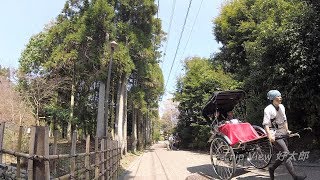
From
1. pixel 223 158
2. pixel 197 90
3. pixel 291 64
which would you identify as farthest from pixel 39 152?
pixel 197 90

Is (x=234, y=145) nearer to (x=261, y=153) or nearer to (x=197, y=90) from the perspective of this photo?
(x=261, y=153)

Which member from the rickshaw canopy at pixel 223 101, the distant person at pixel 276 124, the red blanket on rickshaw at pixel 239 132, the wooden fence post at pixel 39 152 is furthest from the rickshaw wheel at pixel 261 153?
the wooden fence post at pixel 39 152

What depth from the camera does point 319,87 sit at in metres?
10.8

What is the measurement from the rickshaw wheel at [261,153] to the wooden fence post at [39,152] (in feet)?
18.8

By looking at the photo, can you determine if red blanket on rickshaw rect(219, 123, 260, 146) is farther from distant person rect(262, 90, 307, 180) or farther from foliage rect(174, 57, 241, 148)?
foliage rect(174, 57, 241, 148)

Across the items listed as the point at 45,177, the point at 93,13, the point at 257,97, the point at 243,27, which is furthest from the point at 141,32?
the point at 45,177

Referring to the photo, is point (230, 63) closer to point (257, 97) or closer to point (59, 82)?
point (257, 97)

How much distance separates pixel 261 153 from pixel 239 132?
0.94 metres

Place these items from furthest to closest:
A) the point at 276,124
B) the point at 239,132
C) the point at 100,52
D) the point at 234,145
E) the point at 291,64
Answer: the point at 100,52 → the point at 291,64 → the point at 239,132 → the point at 234,145 → the point at 276,124

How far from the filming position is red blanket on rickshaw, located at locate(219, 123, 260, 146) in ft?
27.2

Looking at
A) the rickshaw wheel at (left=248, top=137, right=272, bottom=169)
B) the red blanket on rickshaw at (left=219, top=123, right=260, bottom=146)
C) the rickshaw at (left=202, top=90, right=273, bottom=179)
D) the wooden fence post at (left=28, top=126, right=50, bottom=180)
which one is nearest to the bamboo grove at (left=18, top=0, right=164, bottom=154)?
the rickshaw at (left=202, top=90, right=273, bottom=179)

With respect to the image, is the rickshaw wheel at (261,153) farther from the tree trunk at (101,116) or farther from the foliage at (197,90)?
the foliage at (197,90)

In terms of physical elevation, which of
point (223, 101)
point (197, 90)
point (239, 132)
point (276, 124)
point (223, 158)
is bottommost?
point (223, 158)

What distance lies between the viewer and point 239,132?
8422mm
